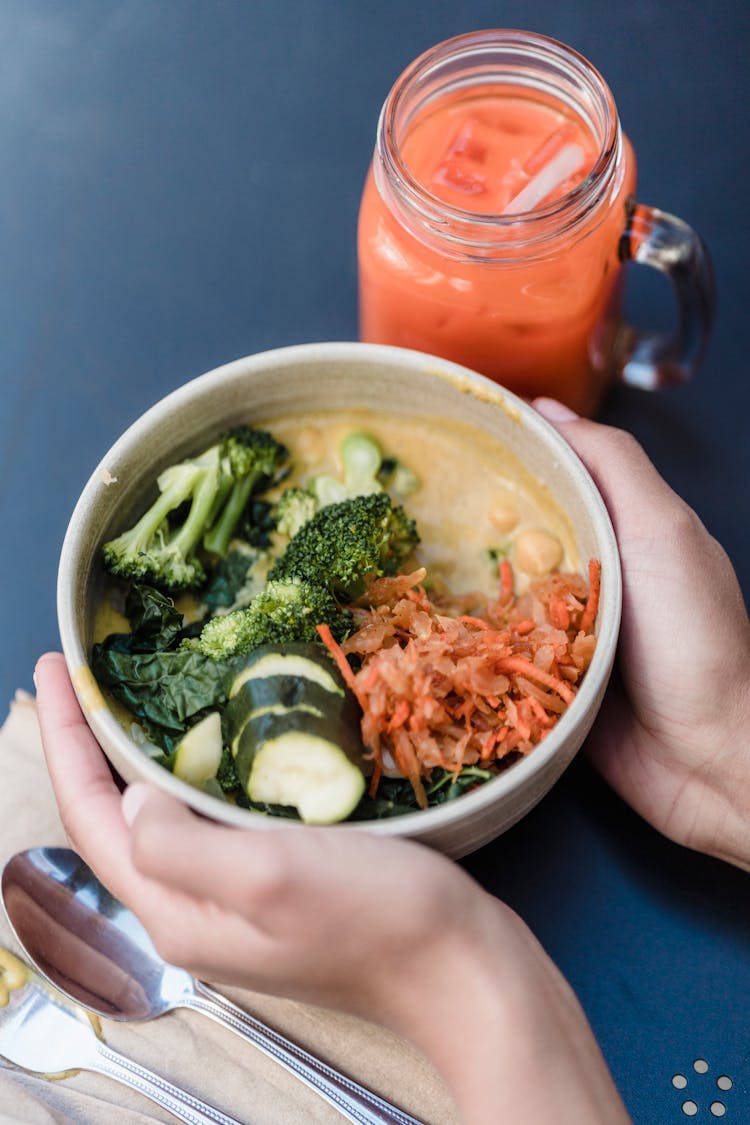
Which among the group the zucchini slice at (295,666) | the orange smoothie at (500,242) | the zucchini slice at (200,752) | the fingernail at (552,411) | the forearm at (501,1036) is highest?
the orange smoothie at (500,242)

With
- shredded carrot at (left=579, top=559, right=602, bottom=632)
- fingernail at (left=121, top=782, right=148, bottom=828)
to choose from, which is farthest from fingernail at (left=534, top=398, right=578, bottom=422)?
fingernail at (left=121, top=782, right=148, bottom=828)

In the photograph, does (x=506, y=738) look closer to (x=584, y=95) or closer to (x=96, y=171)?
(x=584, y=95)

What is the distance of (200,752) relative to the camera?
1.75m

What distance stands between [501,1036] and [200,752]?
1.92ft

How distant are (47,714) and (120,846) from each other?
0.91 feet

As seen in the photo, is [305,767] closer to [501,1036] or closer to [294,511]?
[501,1036]

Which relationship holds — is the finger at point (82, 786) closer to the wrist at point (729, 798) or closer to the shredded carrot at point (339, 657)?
the shredded carrot at point (339, 657)

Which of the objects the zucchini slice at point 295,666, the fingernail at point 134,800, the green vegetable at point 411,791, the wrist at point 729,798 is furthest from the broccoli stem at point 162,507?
Result: the wrist at point 729,798

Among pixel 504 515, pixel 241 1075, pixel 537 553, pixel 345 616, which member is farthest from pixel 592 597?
pixel 241 1075

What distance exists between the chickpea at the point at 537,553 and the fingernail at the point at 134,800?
0.76m

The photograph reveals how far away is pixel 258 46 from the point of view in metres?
2.78

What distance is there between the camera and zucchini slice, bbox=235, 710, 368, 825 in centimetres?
164

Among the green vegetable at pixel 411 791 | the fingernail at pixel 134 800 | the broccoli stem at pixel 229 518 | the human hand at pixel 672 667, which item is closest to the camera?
the fingernail at pixel 134 800

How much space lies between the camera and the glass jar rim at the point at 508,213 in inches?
72.2
